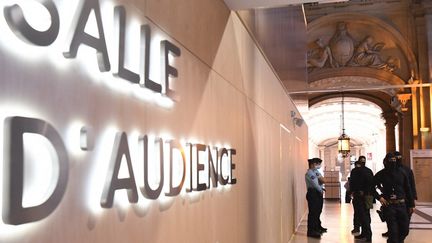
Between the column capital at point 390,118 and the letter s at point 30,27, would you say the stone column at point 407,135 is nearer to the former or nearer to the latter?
the column capital at point 390,118

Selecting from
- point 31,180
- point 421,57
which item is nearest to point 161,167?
point 31,180

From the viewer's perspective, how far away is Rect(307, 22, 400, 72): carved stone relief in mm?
19438

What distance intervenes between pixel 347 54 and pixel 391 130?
6.32m

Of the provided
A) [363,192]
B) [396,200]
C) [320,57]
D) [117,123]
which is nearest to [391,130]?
[320,57]

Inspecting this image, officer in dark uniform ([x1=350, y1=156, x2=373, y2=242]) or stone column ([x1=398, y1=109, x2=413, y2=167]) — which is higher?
stone column ([x1=398, y1=109, x2=413, y2=167])

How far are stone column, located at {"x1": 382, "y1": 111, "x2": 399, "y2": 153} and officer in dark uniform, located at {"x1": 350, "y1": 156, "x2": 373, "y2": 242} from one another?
16000 mm

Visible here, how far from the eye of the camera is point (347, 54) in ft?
64.8

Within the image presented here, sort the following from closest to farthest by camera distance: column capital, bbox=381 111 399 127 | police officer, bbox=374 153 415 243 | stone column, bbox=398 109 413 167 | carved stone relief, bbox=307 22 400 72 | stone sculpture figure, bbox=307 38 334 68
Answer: police officer, bbox=374 153 415 243 < stone column, bbox=398 109 413 167 < carved stone relief, bbox=307 22 400 72 < stone sculpture figure, bbox=307 38 334 68 < column capital, bbox=381 111 399 127

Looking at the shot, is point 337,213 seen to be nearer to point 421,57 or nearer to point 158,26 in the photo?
point 421,57

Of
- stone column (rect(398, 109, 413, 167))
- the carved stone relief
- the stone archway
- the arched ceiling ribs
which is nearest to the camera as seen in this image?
stone column (rect(398, 109, 413, 167))

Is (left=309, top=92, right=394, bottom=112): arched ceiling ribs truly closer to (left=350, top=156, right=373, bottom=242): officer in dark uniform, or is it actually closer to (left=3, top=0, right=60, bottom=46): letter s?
(left=350, top=156, right=373, bottom=242): officer in dark uniform

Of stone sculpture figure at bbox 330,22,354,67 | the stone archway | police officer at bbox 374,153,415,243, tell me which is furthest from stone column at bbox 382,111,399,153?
police officer at bbox 374,153,415,243

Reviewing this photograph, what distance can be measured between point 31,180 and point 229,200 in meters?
2.61

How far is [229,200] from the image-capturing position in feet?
12.7
